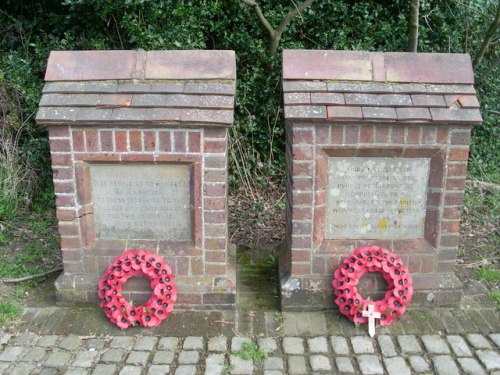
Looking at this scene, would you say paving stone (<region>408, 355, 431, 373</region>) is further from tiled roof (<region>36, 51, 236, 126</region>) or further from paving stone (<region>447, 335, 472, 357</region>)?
tiled roof (<region>36, 51, 236, 126</region>)

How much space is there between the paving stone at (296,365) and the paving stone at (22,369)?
1.38m

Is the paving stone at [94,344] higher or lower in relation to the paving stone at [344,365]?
higher

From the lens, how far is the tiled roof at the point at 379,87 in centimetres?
312

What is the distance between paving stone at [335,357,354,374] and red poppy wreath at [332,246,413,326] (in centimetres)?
36

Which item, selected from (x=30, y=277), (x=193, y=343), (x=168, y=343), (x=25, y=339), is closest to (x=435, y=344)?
(x=193, y=343)

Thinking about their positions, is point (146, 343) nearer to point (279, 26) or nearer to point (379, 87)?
point (379, 87)

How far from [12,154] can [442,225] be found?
4244 mm

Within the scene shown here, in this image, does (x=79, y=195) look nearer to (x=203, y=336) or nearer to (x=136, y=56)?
(x=136, y=56)

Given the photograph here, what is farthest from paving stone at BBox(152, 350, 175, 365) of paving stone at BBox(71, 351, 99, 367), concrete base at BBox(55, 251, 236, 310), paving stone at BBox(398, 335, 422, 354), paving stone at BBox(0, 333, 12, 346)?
paving stone at BBox(398, 335, 422, 354)

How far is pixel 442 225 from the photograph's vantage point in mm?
3365

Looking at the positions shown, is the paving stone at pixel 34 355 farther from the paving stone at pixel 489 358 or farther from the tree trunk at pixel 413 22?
the tree trunk at pixel 413 22

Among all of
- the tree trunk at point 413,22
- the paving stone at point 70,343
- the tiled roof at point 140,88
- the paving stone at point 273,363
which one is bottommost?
the paving stone at point 273,363

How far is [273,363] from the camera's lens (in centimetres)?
289

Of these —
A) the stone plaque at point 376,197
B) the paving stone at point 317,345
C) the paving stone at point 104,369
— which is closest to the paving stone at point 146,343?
the paving stone at point 104,369
